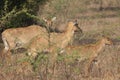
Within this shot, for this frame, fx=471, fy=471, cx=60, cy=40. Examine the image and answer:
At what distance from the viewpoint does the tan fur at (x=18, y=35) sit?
14.3 m

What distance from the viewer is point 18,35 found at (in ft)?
48.6

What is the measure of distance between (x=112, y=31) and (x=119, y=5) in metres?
10.2

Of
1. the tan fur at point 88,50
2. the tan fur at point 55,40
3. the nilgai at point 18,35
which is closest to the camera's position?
the tan fur at point 88,50

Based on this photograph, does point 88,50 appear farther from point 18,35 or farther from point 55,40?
point 18,35

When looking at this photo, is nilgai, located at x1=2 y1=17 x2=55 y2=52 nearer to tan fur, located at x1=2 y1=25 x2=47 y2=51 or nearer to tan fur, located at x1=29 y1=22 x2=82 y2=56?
tan fur, located at x1=2 y1=25 x2=47 y2=51

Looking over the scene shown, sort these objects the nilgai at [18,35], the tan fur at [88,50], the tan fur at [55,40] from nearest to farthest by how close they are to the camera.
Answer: the tan fur at [88,50] → the tan fur at [55,40] → the nilgai at [18,35]

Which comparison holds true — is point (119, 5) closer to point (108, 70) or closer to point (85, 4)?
point (85, 4)

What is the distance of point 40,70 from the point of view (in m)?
9.41

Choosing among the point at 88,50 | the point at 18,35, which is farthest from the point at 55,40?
the point at 18,35

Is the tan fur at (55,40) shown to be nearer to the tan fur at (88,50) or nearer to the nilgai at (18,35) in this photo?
the tan fur at (88,50)

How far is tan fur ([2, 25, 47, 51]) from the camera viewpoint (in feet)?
47.0

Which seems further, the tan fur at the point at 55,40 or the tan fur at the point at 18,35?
the tan fur at the point at 18,35

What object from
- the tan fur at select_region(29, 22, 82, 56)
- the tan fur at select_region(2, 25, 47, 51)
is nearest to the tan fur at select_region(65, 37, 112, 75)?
the tan fur at select_region(29, 22, 82, 56)

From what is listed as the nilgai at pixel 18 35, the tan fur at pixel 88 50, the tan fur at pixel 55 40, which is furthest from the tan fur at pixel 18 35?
the tan fur at pixel 88 50
